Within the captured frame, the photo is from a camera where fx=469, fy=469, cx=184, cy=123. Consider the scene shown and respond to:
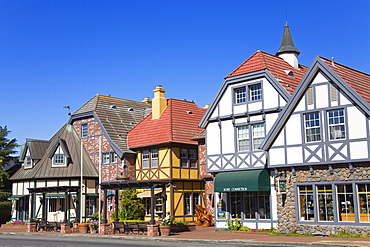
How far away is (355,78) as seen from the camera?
26500 mm

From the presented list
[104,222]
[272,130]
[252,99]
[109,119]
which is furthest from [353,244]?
[109,119]

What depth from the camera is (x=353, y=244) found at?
757 inches

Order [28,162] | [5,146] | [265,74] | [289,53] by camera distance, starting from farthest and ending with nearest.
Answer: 1. [5,146]
2. [28,162]
3. [289,53]
4. [265,74]

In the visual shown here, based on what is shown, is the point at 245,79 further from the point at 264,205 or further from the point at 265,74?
the point at 264,205

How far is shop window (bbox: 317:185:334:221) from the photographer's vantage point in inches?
958

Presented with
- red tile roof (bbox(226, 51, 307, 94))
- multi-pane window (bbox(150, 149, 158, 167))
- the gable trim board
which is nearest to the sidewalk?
multi-pane window (bbox(150, 149, 158, 167))

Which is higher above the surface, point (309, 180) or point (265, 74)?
point (265, 74)

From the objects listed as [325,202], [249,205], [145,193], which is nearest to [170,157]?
[145,193]

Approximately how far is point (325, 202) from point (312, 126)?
4048mm

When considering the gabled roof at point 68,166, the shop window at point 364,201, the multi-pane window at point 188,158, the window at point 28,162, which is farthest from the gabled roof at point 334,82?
the window at point 28,162

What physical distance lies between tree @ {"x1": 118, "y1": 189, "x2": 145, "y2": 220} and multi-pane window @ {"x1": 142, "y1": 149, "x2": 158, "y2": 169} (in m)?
2.42

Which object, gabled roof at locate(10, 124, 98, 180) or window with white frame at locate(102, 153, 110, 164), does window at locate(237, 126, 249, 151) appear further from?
gabled roof at locate(10, 124, 98, 180)

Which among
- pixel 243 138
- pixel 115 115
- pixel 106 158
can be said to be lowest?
pixel 106 158

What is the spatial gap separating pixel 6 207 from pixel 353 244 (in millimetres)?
35085
